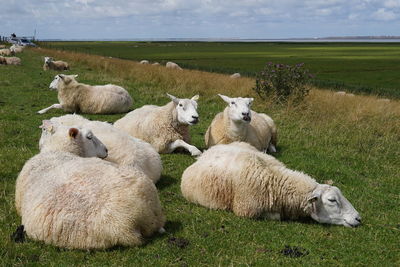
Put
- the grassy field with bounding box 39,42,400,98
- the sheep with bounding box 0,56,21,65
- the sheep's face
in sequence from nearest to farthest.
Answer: the sheep's face, the sheep with bounding box 0,56,21,65, the grassy field with bounding box 39,42,400,98

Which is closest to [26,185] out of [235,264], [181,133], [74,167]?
[74,167]

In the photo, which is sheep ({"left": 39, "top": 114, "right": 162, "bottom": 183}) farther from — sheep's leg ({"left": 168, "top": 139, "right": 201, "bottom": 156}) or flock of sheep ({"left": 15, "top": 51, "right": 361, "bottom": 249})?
sheep's leg ({"left": 168, "top": 139, "right": 201, "bottom": 156})

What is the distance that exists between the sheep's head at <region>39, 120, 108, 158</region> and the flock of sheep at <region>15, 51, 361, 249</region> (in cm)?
1

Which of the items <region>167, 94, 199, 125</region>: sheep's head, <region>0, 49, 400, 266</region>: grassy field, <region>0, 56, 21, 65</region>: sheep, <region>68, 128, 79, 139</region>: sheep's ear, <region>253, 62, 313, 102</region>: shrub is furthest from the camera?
<region>0, 56, 21, 65</region>: sheep

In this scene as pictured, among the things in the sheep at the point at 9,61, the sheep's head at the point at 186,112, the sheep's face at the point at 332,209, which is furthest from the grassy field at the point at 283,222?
the sheep at the point at 9,61

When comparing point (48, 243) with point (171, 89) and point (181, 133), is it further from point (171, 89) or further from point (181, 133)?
point (171, 89)

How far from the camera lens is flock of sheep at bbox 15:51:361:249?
4598 millimetres

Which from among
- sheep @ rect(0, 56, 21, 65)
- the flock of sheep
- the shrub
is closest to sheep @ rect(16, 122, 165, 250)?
the flock of sheep

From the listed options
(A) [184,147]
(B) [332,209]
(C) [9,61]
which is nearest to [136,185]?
(B) [332,209]

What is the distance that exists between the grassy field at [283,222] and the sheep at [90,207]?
0.15 meters

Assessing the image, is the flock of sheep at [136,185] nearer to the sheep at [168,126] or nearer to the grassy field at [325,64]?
the sheep at [168,126]

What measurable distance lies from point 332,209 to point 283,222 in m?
0.70

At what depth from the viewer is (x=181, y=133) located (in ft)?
32.8

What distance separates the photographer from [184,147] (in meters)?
9.58
